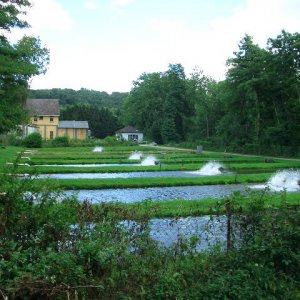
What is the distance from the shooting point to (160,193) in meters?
19.7

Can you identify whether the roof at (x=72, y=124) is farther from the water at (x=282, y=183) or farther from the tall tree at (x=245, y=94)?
the water at (x=282, y=183)

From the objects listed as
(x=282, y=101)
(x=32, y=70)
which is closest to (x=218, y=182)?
(x=32, y=70)

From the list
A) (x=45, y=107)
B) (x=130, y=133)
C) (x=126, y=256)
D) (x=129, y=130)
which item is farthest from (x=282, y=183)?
(x=129, y=130)

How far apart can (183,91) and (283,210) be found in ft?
269

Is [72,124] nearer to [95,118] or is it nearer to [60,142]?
[95,118]

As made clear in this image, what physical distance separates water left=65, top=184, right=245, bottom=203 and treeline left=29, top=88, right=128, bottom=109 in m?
119

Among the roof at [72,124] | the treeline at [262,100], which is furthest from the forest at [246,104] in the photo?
the roof at [72,124]

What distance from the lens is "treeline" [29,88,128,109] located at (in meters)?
141

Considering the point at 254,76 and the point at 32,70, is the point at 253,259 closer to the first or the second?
the point at 32,70

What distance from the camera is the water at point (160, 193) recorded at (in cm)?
1814

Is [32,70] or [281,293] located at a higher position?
[32,70]

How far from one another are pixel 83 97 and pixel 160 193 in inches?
5402

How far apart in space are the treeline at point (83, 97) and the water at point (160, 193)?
119 metres

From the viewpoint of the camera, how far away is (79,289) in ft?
17.0
